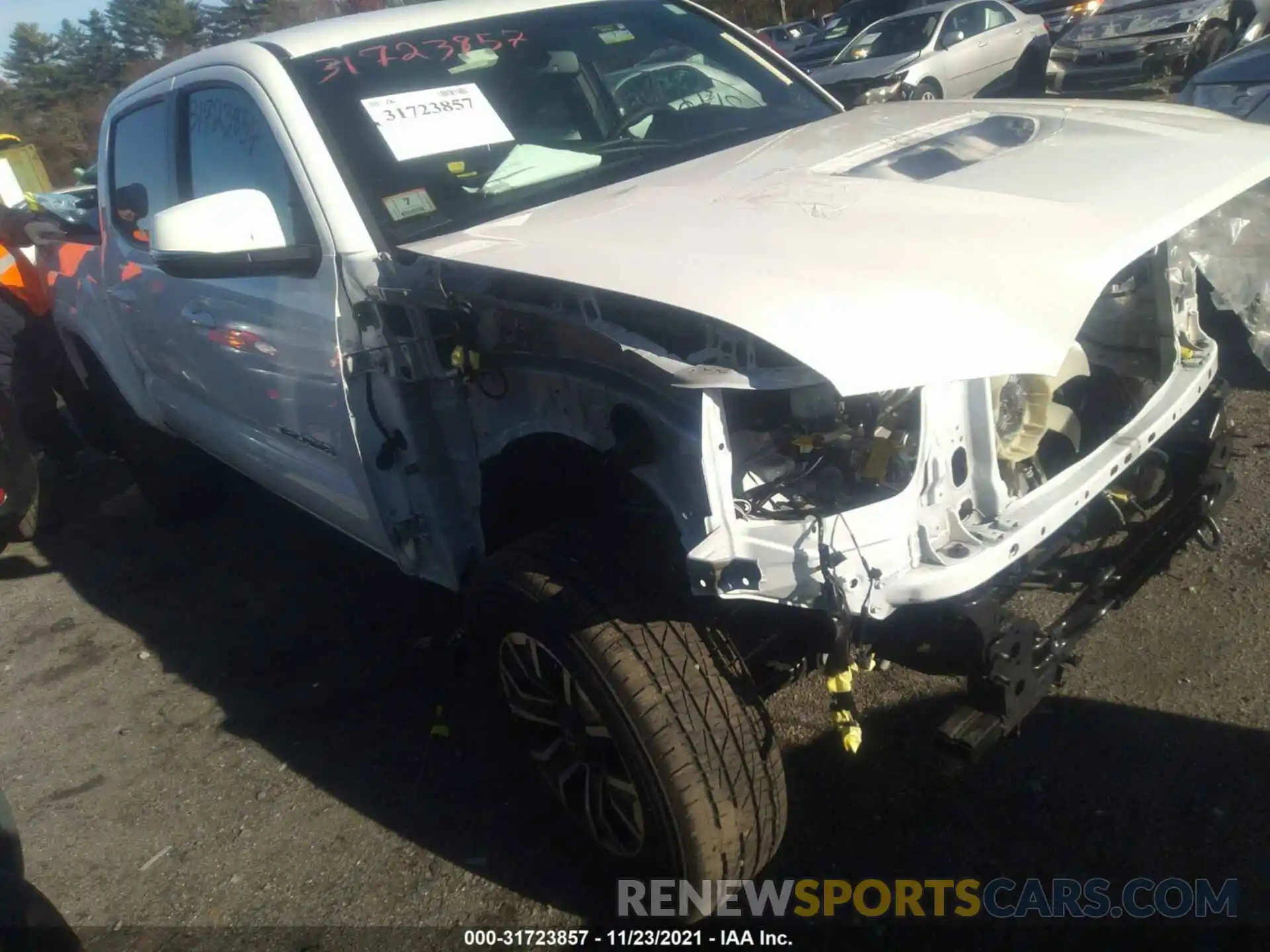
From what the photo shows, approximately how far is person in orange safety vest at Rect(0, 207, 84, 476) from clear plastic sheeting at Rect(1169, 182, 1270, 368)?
16.2ft

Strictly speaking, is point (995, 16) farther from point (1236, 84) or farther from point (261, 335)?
point (261, 335)

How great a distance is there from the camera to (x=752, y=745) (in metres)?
2.14

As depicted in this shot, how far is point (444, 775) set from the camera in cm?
294

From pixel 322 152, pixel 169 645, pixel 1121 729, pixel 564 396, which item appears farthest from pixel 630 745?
pixel 169 645

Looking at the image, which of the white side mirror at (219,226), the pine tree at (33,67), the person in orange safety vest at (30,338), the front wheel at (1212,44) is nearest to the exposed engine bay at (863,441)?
the white side mirror at (219,226)

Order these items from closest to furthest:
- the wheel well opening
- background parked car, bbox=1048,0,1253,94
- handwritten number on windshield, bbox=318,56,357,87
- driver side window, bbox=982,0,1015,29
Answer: the wheel well opening < handwritten number on windshield, bbox=318,56,357,87 < background parked car, bbox=1048,0,1253,94 < driver side window, bbox=982,0,1015,29

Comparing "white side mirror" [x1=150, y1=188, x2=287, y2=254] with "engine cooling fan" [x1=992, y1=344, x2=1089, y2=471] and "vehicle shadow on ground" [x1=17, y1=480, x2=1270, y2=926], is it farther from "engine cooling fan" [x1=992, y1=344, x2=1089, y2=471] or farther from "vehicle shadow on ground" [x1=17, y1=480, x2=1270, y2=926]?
"engine cooling fan" [x1=992, y1=344, x2=1089, y2=471]

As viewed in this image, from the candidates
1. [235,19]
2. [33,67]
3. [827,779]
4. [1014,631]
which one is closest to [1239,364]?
[827,779]

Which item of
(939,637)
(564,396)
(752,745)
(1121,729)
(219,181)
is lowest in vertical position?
(1121,729)

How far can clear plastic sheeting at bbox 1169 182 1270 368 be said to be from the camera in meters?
2.70

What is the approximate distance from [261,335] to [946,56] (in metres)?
10.4

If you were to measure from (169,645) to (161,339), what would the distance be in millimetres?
1191

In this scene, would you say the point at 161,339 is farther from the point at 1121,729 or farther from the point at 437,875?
the point at 1121,729

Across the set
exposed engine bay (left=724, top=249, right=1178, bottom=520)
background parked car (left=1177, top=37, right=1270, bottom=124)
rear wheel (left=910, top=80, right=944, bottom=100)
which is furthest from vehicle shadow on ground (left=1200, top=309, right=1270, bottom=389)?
rear wheel (left=910, top=80, right=944, bottom=100)
